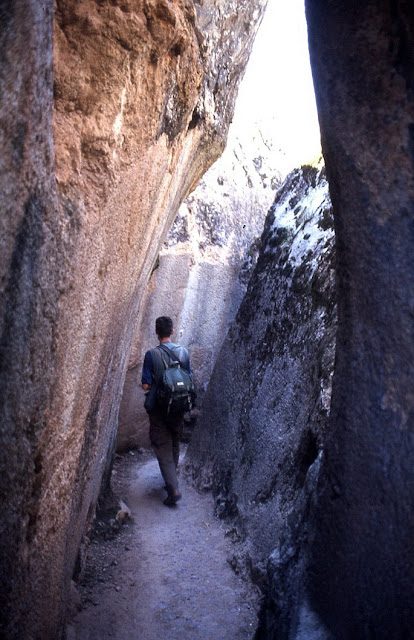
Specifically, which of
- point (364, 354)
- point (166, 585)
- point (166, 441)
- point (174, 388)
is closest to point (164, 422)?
point (166, 441)

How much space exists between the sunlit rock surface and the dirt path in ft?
9.58

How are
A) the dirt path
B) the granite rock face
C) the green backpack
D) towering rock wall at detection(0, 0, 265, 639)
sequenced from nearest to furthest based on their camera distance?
towering rock wall at detection(0, 0, 265, 639) → the dirt path → the granite rock face → the green backpack

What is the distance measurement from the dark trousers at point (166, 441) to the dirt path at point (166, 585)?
0.90 feet

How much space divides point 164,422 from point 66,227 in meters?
3.28

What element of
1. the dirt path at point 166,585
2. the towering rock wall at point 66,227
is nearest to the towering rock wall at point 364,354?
the towering rock wall at point 66,227

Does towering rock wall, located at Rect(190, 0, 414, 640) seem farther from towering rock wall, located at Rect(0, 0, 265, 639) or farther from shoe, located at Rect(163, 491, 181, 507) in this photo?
shoe, located at Rect(163, 491, 181, 507)

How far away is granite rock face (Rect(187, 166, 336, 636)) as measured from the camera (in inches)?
125

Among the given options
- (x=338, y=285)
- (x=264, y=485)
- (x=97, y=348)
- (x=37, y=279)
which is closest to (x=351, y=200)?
(x=338, y=285)

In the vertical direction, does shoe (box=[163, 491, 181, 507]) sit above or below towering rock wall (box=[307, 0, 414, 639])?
below

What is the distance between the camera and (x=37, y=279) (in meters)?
1.64

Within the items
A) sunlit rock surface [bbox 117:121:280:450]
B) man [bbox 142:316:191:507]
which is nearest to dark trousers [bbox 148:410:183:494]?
man [bbox 142:316:191:507]

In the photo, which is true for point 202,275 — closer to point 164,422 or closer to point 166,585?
point 164,422

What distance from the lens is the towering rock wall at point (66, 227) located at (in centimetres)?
149

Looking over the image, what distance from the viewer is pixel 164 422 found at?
16.2ft
